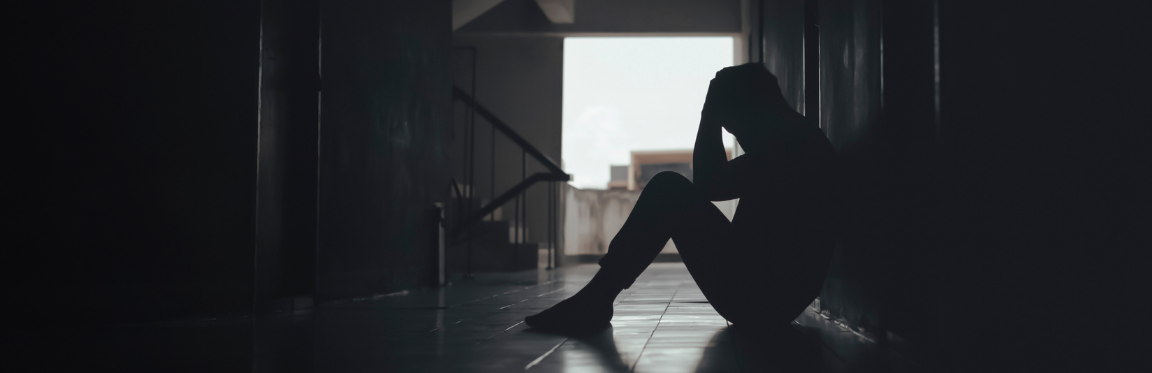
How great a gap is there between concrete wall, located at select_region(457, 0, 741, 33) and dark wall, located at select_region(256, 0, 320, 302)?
6.76 meters

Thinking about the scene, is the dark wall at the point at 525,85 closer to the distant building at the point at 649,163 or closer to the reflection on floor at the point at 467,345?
the distant building at the point at 649,163

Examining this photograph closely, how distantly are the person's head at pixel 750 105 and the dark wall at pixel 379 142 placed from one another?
76.8 inches

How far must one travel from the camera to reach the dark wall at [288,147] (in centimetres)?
325

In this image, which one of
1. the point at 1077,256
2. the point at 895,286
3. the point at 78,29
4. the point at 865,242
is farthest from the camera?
the point at 78,29

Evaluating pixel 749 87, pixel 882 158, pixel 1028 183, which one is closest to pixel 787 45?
pixel 749 87

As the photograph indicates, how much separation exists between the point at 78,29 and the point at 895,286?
101 inches

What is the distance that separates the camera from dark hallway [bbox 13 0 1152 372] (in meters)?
1.46

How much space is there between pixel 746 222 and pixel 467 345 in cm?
81

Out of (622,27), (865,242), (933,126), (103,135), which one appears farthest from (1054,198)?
(622,27)

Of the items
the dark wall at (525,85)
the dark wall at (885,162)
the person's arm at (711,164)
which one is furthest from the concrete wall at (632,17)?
the person's arm at (711,164)

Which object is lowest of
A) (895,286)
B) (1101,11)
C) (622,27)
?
(895,286)

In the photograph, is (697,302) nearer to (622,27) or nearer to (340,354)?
(340,354)

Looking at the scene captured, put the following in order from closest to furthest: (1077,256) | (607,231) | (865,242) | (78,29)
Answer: (1077,256), (865,242), (78,29), (607,231)

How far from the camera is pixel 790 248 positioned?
85.7 inches
